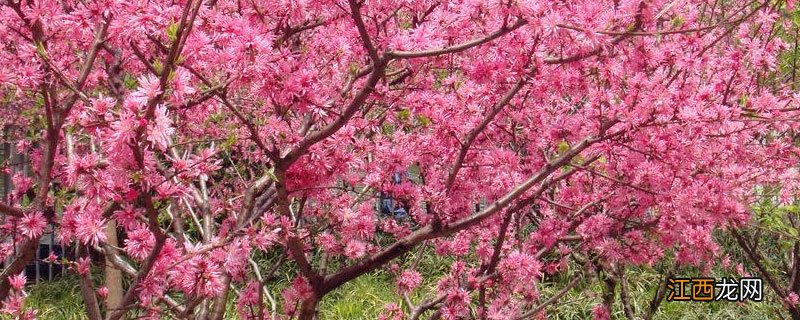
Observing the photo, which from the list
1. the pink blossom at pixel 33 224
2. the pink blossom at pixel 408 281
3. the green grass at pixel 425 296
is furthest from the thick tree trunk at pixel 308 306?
the green grass at pixel 425 296

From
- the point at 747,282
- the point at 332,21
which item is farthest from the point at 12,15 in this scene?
the point at 747,282

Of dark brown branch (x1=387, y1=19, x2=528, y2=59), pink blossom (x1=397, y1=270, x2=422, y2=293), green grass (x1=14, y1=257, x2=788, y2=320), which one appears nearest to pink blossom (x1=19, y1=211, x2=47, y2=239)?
dark brown branch (x1=387, y1=19, x2=528, y2=59)

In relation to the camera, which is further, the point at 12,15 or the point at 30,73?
the point at 12,15

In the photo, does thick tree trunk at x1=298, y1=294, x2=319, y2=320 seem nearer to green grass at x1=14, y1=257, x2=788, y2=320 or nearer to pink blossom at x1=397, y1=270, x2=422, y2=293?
pink blossom at x1=397, y1=270, x2=422, y2=293

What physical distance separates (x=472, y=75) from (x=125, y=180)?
52.8 inches

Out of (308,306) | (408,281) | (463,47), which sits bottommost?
(308,306)

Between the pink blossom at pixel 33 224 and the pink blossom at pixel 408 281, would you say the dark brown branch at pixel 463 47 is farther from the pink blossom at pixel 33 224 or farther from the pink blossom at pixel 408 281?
the pink blossom at pixel 408 281

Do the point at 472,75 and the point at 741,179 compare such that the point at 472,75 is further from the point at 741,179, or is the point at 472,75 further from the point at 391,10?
the point at 741,179

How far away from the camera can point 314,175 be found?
2.78m

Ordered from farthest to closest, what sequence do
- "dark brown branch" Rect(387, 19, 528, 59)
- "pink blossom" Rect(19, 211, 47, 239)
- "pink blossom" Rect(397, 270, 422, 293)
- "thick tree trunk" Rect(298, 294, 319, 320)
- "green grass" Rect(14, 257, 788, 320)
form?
"green grass" Rect(14, 257, 788, 320), "pink blossom" Rect(397, 270, 422, 293), "thick tree trunk" Rect(298, 294, 319, 320), "pink blossom" Rect(19, 211, 47, 239), "dark brown branch" Rect(387, 19, 528, 59)

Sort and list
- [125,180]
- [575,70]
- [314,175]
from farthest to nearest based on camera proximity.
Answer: [575,70], [314,175], [125,180]

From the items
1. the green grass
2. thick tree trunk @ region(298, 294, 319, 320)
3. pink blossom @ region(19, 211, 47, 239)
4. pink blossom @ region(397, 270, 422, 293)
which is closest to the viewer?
pink blossom @ region(19, 211, 47, 239)

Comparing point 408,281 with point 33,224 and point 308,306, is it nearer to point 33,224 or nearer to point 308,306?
point 308,306

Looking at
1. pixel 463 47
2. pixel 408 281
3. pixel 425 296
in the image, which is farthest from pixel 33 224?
pixel 425 296
